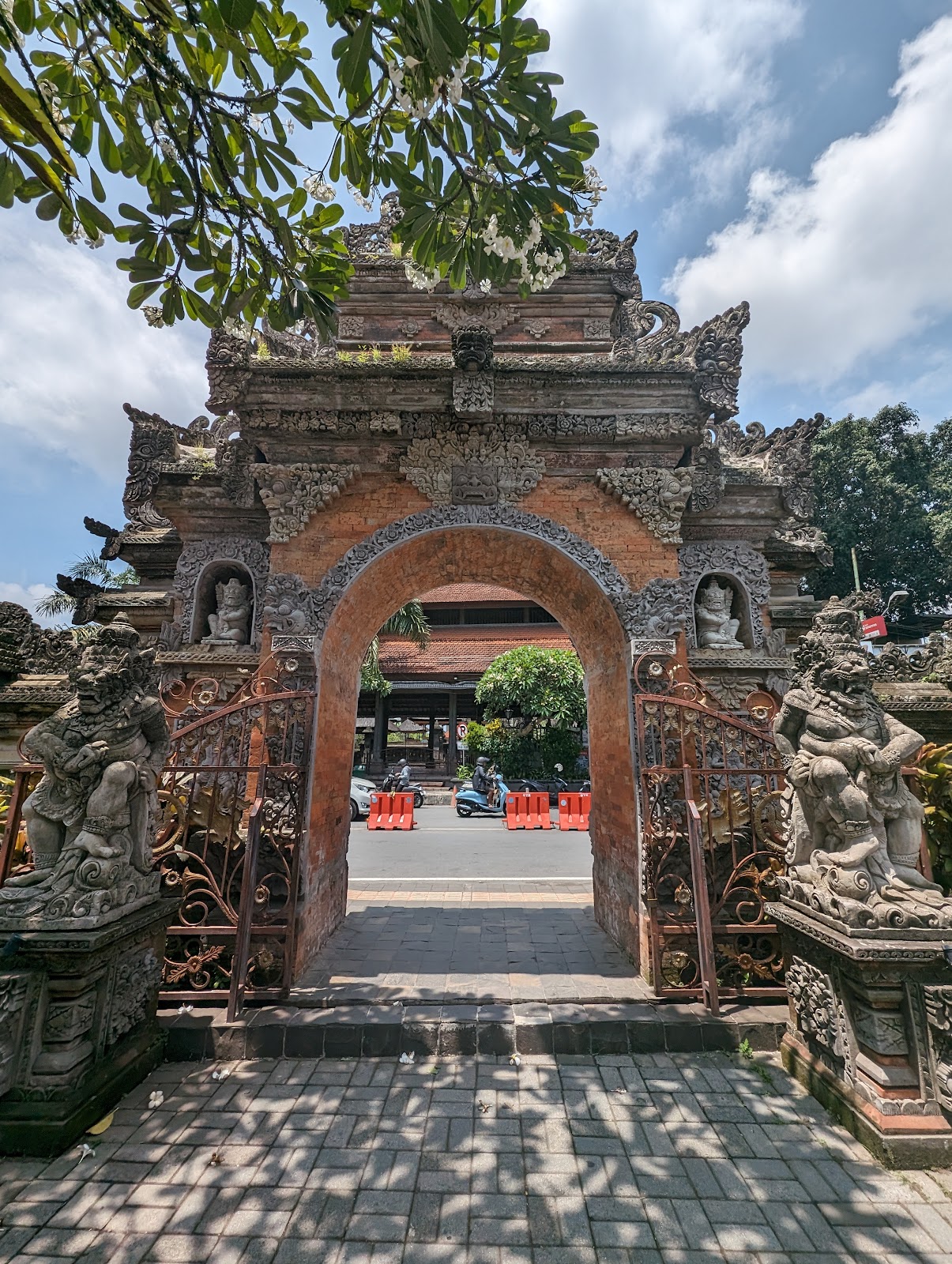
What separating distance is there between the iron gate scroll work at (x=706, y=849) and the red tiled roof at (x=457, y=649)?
1656 centimetres

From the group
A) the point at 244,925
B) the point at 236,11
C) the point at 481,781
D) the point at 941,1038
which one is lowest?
the point at 941,1038

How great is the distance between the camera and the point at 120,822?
3408 mm

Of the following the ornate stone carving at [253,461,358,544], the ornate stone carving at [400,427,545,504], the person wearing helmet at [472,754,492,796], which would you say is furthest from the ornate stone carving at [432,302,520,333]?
the person wearing helmet at [472,754,492,796]

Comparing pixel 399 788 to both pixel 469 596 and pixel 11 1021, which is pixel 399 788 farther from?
pixel 11 1021

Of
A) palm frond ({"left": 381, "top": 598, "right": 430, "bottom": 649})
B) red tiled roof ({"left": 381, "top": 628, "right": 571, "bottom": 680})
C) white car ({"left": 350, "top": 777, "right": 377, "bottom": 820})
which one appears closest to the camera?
white car ({"left": 350, "top": 777, "right": 377, "bottom": 820})

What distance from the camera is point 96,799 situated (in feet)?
10.9

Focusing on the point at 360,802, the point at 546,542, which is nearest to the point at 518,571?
the point at 546,542

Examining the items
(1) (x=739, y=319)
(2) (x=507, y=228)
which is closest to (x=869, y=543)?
(1) (x=739, y=319)

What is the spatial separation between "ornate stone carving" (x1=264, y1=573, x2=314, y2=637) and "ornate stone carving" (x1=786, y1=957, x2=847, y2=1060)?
4.48 m

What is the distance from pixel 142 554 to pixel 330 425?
2992 millimetres

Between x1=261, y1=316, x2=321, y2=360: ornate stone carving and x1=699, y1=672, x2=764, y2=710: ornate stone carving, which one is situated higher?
x1=261, y1=316, x2=321, y2=360: ornate stone carving

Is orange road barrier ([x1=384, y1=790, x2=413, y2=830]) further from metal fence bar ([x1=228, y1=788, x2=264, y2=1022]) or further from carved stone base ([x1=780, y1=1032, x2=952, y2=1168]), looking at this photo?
carved stone base ([x1=780, y1=1032, x2=952, y2=1168])

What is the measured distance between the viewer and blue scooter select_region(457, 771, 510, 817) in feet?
56.8

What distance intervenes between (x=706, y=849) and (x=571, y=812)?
37.2 feet
